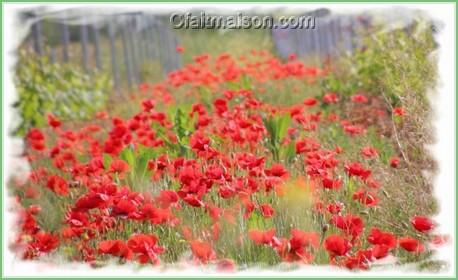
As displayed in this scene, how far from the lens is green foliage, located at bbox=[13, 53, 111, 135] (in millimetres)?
6367

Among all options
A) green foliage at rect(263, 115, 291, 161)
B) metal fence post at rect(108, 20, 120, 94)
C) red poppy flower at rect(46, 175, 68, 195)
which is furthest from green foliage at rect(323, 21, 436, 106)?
metal fence post at rect(108, 20, 120, 94)

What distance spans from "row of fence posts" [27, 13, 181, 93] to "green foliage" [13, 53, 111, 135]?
707 millimetres

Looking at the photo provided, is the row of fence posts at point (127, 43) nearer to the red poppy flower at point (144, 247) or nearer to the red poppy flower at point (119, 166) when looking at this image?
the red poppy flower at point (119, 166)

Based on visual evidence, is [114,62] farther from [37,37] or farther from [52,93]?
[52,93]

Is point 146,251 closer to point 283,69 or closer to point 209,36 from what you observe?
point 283,69

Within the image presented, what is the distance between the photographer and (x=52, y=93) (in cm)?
704

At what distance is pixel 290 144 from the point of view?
12.1 ft

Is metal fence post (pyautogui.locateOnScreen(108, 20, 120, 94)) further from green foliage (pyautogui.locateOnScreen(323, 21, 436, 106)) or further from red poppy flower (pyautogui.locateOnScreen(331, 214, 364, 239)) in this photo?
red poppy flower (pyautogui.locateOnScreen(331, 214, 364, 239))

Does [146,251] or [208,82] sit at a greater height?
[208,82]

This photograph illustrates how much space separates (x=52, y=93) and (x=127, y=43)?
12.4ft

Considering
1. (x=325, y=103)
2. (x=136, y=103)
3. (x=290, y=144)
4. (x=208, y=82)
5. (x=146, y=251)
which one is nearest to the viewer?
(x=146, y=251)

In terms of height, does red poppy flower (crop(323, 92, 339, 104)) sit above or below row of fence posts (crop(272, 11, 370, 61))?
below

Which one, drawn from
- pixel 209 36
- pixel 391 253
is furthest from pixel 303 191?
pixel 209 36

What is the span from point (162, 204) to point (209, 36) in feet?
38.0
